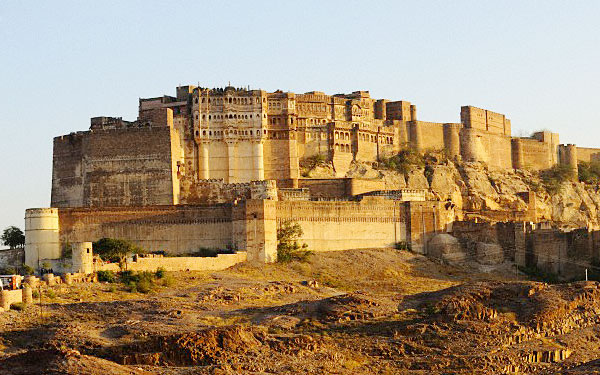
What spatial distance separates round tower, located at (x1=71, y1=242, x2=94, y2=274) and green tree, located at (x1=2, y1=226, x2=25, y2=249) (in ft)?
42.1

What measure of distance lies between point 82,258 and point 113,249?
618 centimetres

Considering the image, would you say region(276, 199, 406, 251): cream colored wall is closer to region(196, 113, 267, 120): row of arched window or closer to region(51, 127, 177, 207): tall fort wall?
region(51, 127, 177, 207): tall fort wall

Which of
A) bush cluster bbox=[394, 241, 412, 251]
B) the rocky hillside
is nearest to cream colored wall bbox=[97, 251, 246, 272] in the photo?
bush cluster bbox=[394, 241, 412, 251]

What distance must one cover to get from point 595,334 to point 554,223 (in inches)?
1421

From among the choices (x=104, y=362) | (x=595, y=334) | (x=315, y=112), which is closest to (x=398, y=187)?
(x=315, y=112)

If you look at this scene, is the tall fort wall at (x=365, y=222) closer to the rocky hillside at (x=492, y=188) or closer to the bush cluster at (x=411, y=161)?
the rocky hillside at (x=492, y=188)

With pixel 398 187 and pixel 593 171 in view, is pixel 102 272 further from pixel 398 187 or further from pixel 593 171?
pixel 593 171

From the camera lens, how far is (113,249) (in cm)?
7831

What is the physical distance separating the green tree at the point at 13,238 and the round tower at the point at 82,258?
1284cm

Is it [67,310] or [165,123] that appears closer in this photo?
[67,310]

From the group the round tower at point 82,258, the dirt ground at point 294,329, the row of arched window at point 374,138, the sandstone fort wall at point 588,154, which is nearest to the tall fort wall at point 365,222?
the dirt ground at point 294,329

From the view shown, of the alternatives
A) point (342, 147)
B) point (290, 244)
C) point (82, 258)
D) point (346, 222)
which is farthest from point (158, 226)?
point (342, 147)

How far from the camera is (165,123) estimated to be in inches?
3561

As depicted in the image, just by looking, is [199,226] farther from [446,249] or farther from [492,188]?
[492,188]
